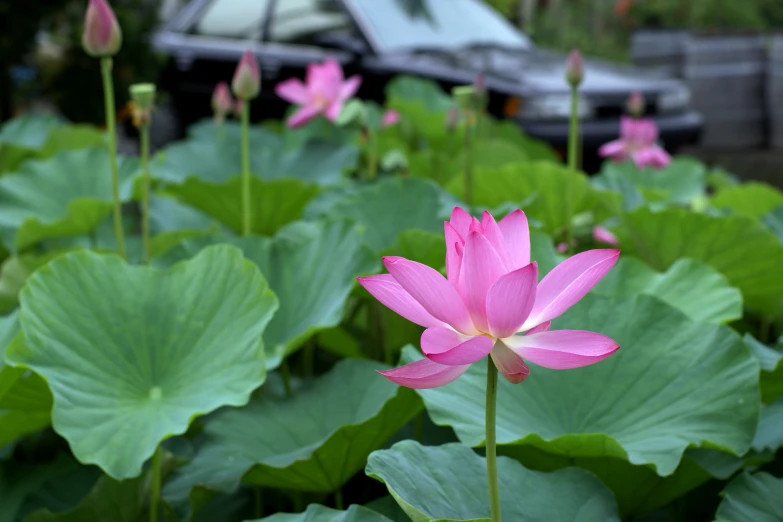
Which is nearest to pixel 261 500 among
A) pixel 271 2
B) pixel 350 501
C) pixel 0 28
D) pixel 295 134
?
pixel 350 501

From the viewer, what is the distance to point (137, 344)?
87cm

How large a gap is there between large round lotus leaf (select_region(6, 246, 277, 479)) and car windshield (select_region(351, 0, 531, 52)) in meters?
2.71

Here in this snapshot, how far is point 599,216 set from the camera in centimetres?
137

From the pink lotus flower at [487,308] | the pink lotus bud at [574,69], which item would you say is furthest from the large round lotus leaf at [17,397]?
the pink lotus bud at [574,69]

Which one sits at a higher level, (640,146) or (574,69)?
(574,69)

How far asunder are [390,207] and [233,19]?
296 cm

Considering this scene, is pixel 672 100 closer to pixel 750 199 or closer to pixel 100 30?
pixel 750 199

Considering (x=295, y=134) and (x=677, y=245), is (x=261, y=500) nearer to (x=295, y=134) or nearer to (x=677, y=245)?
(x=677, y=245)

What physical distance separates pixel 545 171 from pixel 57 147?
3.61 ft

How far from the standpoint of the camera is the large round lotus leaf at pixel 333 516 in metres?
0.62

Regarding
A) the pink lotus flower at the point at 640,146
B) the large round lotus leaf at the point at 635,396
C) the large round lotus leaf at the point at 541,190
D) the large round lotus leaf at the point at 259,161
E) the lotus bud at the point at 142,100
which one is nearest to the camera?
the large round lotus leaf at the point at 635,396

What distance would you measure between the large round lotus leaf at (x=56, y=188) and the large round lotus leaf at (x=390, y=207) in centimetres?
38

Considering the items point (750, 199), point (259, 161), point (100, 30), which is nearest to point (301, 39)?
point (259, 161)

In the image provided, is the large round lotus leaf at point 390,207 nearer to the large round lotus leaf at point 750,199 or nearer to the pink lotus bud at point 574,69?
the pink lotus bud at point 574,69
